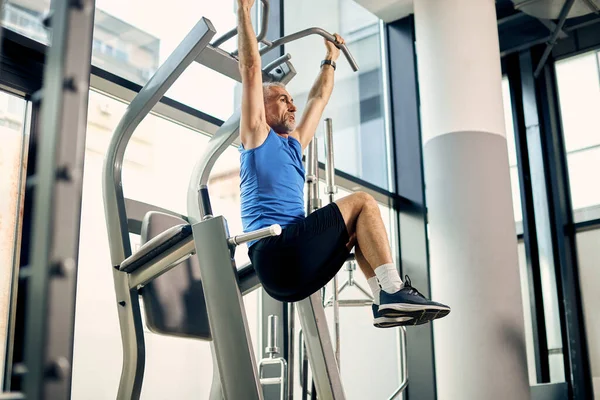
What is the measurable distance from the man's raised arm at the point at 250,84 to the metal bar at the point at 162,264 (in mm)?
436

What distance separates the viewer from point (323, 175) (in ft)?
14.4

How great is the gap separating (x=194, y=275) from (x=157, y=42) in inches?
56.5

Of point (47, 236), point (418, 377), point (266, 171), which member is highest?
point (266, 171)

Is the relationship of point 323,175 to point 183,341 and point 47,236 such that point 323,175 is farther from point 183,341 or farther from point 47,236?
point 47,236

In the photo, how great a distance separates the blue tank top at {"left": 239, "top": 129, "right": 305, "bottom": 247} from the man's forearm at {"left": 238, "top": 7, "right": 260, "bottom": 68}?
0.29 m

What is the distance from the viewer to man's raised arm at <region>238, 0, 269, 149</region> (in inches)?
87.7

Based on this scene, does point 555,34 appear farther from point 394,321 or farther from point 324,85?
point 394,321

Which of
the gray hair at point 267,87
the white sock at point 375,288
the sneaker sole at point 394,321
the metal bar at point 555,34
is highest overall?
the metal bar at point 555,34

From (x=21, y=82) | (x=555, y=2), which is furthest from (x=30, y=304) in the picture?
(x=555, y=2)

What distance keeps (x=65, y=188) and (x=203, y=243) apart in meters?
1.41

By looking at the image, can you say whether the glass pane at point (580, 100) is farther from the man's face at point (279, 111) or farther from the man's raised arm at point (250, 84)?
the man's raised arm at point (250, 84)

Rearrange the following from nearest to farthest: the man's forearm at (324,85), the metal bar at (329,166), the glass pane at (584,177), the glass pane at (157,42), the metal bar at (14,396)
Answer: the metal bar at (14,396)
the man's forearm at (324,85)
the metal bar at (329,166)
the glass pane at (157,42)
the glass pane at (584,177)

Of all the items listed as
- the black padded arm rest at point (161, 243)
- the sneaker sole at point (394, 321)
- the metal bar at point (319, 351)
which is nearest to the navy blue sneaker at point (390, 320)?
the sneaker sole at point (394, 321)

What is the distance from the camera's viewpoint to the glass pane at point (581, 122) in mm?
5469
